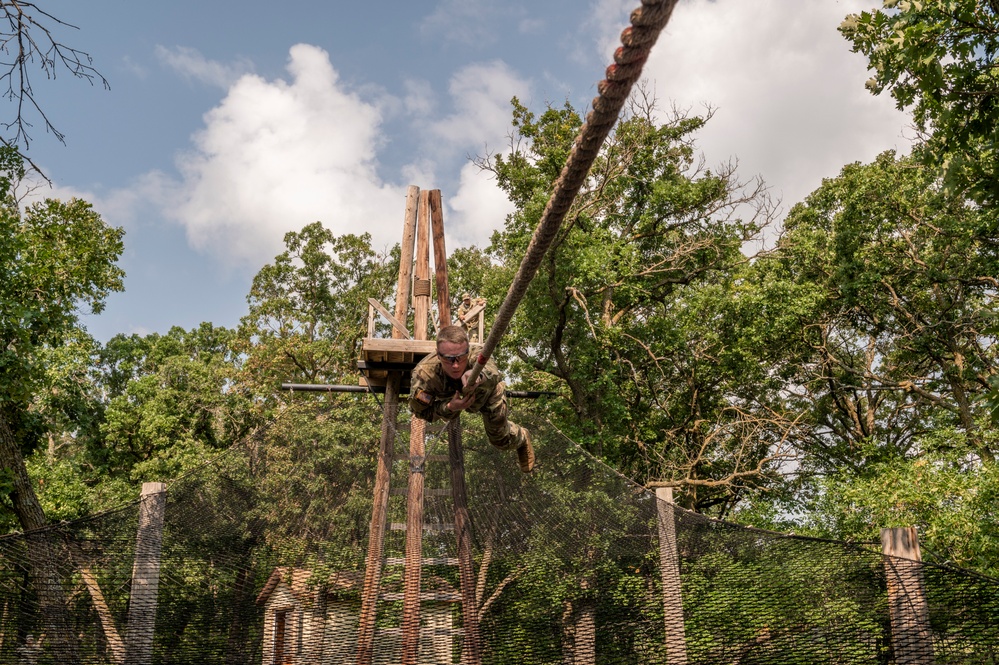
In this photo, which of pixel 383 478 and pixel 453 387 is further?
pixel 383 478

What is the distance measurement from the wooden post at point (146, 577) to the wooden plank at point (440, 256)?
5.72 ft

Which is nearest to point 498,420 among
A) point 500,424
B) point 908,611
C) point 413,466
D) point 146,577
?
point 500,424

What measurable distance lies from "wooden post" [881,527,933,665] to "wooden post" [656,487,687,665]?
86 centimetres

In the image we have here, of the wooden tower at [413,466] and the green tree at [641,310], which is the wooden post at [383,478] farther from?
the green tree at [641,310]

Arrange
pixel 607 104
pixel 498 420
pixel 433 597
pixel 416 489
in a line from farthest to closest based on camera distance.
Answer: pixel 416 489, pixel 433 597, pixel 498 420, pixel 607 104

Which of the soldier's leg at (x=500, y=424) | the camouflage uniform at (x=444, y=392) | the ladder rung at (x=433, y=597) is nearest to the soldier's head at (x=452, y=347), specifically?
the camouflage uniform at (x=444, y=392)

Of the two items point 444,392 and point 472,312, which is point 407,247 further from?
point 444,392

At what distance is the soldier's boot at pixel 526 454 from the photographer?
4.06 metres

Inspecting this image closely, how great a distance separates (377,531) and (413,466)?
0.40 metres

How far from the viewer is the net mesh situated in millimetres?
3156

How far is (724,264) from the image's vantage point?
1005 cm

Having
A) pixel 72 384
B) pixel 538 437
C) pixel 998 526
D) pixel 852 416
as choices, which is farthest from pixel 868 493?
pixel 72 384

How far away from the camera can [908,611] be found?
295 centimetres

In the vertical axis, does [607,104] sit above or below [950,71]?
below
